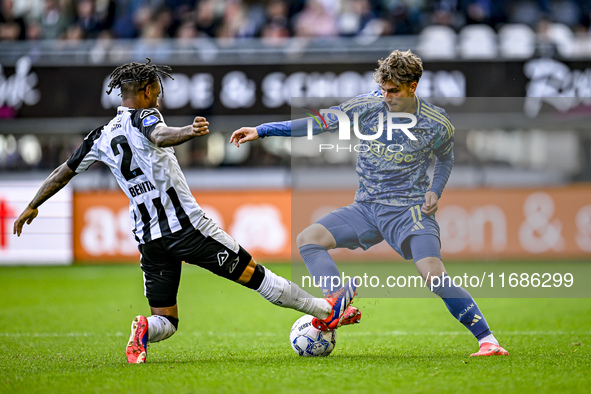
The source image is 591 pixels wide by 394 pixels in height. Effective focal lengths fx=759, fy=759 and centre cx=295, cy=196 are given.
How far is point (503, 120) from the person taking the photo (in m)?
13.0

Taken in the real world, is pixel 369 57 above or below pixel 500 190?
above

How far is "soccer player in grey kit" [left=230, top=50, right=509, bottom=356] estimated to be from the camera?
201 inches

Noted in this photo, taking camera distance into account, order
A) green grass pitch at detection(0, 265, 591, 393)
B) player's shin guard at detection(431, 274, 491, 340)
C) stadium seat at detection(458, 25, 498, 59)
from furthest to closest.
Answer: stadium seat at detection(458, 25, 498, 59), player's shin guard at detection(431, 274, 491, 340), green grass pitch at detection(0, 265, 591, 393)

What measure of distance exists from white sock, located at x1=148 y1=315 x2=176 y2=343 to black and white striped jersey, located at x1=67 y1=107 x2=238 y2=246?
0.53 m

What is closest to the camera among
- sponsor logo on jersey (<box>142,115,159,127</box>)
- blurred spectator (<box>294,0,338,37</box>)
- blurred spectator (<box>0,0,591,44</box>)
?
sponsor logo on jersey (<box>142,115,159,127</box>)

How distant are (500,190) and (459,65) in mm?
2225

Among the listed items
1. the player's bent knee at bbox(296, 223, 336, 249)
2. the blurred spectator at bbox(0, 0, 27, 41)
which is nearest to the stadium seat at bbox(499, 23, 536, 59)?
the player's bent knee at bbox(296, 223, 336, 249)

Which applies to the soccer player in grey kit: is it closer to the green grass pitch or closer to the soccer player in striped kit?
the soccer player in striped kit

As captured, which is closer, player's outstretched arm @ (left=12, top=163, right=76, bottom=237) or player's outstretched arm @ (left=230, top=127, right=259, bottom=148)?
player's outstretched arm @ (left=230, top=127, right=259, bottom=148)

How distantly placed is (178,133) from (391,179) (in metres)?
1.60

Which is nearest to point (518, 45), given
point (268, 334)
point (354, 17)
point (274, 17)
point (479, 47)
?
point (479, 47)

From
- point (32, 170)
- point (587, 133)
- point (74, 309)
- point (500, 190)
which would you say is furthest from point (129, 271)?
point (587, 133)

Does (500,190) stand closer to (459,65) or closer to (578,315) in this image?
(459,65)

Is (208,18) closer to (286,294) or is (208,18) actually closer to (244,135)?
(244,135)
